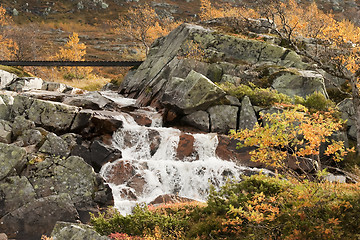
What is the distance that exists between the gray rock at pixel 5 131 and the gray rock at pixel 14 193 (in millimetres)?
3312

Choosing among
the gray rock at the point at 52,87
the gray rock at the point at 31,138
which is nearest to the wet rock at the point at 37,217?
the gray rock at the point at 31,138

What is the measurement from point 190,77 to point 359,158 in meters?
12.8

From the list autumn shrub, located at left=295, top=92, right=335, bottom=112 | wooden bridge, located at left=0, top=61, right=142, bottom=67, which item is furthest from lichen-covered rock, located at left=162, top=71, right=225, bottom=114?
wooden bridge, located at left=0, top=61, right=142, bottom=67

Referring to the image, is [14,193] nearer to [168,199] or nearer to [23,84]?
[168,199]

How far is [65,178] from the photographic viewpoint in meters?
12.7

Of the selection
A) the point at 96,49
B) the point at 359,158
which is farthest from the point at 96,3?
the point at 359,158

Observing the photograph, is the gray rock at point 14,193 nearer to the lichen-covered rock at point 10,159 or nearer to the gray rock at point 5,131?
the lichen-covered rock at point 10,159

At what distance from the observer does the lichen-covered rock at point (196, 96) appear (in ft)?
63.2

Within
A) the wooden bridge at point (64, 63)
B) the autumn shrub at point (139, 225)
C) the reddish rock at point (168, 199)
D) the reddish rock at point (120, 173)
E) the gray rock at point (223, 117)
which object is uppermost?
the autumn shrub at point (139, 225)

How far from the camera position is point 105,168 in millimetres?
15016

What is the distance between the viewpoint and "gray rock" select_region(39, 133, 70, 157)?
13.7 metres

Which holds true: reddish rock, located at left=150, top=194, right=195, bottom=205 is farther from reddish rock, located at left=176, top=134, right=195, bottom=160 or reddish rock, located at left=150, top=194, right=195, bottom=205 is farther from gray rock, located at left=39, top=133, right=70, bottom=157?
gray rock, located at left=39, top=133, right=70, bottom=157

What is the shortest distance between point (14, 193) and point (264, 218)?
1067cm

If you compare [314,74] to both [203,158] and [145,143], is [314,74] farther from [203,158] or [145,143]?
[145,143]
